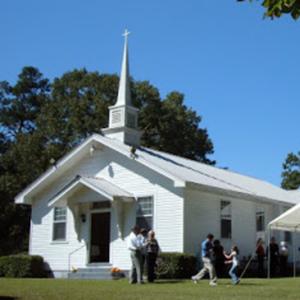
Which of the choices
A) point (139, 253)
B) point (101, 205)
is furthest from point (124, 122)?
point (139, 253)

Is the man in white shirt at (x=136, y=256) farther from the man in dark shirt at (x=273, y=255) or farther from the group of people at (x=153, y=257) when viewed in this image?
the man in dark shirt at (x=273, y=255)

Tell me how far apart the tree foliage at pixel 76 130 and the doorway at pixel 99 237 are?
1738 centimetres

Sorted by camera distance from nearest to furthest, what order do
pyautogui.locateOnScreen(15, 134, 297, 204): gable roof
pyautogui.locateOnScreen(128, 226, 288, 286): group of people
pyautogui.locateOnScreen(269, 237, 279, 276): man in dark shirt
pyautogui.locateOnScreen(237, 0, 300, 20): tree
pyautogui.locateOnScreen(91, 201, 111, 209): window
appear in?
pyautogui.locateOnScreen(237, 0, 300, 20): tree, pyautogui.locateOnScreen(128, 226, 288, 286): group of people, pyautogui.locateOnScreen(15, 134, 297, 204): gable roof, pyautogui.locateOnScreen(269, 237, 279, 276): man in dark shirt, pyautogui.locateOnScreen(91, 201, 111, 209): window

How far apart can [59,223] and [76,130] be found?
19.0m

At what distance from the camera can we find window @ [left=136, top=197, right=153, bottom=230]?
2289 centimetres

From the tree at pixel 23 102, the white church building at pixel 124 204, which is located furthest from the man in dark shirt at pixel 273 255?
the tree at pixel 23 102

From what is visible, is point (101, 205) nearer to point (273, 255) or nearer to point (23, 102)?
point (273, 255)

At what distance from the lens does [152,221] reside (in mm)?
22766

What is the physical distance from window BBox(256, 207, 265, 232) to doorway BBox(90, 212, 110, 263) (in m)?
7.11

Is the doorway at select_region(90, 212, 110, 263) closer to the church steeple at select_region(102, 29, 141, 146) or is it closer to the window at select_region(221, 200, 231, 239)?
the church steeple at select_region(102, 29, 141, 146)

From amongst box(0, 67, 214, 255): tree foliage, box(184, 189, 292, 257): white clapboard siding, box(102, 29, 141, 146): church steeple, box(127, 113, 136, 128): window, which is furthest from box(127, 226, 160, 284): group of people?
box(0, 67, 214, 255): tree foliage

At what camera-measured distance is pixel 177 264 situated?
2016 centimetres

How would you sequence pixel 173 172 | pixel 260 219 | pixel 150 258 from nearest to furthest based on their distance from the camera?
pixel 150 258 → pixel 173 172 → pixel 260 219

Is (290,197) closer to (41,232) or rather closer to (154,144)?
(41,232)
